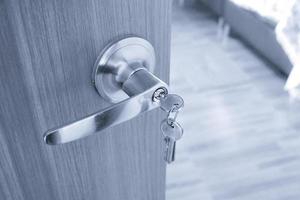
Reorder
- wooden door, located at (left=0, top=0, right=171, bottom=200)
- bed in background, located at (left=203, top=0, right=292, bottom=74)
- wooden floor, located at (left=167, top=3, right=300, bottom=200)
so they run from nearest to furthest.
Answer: wooden door, located at (left=0, top=0, right=171, bottom=200) → wooden floor, located at (left=167, top=3, right=300, bottom=200) → bed in background, located at (left=203, top=0, right=292, bottom=74)

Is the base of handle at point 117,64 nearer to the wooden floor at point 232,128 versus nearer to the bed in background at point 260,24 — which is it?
the wooden floor at point 232,128

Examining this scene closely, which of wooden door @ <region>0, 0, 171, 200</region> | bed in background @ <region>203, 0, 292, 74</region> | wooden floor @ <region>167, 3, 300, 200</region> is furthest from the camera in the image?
bed in background @ <region>203, 0, 292, 74</region>

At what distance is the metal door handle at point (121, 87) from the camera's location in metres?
0.28

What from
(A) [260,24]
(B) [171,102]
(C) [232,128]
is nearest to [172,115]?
(B) [171,102]

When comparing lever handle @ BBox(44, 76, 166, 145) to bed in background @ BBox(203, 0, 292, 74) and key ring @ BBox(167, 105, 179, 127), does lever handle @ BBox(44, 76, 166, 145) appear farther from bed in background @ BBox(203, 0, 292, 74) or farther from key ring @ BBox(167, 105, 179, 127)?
bed in background @ BBox(203, 0, 292, 74)

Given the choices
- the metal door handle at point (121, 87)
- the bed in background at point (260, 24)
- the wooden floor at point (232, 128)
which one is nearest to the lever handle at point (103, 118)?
the metal door handle at point (121, 87)

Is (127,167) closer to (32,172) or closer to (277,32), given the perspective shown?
(32,172)

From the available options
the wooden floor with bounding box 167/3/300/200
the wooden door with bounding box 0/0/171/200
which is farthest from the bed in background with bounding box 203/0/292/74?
the wooden door with bounding box 0/0/171/200

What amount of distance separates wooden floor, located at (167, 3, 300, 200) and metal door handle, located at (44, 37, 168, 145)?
101 cm

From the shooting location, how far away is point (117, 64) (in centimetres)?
30

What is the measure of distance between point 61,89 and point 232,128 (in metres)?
1.29

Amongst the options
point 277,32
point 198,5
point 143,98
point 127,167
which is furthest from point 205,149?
point 198,5

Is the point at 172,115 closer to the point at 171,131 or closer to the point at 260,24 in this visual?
the point at 171,131

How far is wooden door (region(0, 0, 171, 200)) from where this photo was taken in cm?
26
